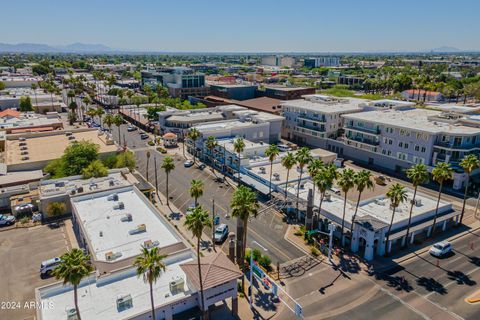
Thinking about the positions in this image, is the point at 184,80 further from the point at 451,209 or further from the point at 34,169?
the point at 451,209

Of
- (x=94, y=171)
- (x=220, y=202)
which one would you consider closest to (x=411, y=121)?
(x=220, y=202)

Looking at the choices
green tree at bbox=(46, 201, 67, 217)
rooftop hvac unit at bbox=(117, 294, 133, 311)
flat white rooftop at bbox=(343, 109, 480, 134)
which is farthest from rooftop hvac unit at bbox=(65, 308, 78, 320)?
flat white rooftop at bbox=(343, 109, 480, 134)

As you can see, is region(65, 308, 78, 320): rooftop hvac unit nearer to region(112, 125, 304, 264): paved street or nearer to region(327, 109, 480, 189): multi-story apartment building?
region(112, 125, 304, 264): paved street

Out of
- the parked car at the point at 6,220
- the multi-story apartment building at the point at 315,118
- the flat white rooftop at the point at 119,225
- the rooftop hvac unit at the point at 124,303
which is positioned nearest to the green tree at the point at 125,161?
the flat white rooftop at the point at 119,225

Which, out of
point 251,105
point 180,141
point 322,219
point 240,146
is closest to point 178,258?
point 322,219

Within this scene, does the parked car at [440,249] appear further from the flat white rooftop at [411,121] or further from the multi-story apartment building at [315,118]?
the multi-story apartment building at [315,118]

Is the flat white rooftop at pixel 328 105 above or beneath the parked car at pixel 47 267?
above
